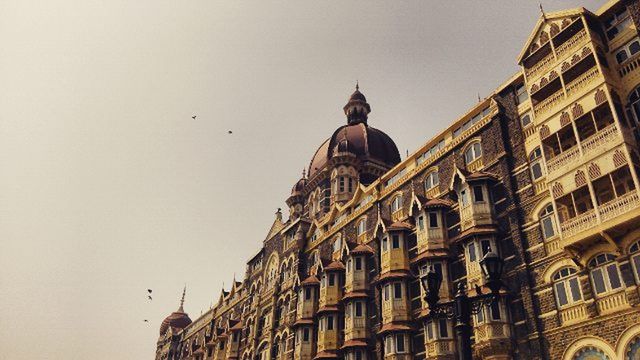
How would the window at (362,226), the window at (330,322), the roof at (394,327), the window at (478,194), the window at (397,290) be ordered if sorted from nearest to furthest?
1. the window at (478,194)
2. the roof at (394,327)
3. the window at (397,290)
4. the window at (330,322)
5. the window at (362,226)

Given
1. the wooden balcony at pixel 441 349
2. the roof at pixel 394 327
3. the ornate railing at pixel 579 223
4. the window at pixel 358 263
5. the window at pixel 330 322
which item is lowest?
the wooden balcony at pixel 441 349

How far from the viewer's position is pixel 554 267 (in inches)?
798

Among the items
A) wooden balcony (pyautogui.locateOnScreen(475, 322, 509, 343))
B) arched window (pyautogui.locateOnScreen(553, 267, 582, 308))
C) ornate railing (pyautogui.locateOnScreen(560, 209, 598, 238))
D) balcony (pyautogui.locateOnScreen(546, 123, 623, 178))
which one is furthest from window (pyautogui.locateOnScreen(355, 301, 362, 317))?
balcony (pyautogui.locateOnScreen(546, 123, 623, 178))

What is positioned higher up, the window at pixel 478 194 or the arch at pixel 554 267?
the window at pixel 478 194

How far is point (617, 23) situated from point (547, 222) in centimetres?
916

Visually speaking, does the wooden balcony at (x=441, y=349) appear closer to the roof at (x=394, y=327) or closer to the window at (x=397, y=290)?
the roof at (x=394, y=327)

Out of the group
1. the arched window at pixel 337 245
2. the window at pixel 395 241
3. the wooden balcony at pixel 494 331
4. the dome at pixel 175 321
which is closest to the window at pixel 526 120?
the window at pixel 395 241

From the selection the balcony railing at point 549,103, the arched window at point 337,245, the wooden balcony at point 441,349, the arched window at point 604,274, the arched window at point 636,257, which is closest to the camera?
the arched window at point 636,257

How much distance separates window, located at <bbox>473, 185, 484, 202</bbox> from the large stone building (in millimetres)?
65

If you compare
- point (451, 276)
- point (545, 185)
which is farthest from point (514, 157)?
point (451, 276)

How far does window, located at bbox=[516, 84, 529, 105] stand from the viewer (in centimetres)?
2478

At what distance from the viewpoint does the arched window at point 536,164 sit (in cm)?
2265

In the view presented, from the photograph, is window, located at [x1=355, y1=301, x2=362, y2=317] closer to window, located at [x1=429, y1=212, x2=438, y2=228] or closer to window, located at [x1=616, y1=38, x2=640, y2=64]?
window, located at [x1=429, y1=212, x2=438, y2=228]

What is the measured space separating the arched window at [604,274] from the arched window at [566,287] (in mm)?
719
